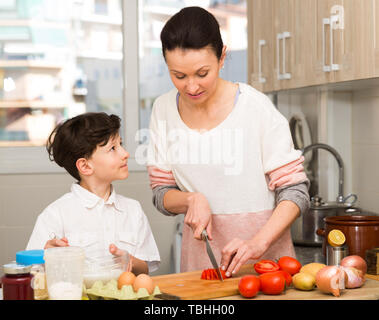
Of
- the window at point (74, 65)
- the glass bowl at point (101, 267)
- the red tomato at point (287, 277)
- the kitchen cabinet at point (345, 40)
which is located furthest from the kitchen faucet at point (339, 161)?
the glass bowl at point (101, 267)

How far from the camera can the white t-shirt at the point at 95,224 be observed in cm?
A: 168

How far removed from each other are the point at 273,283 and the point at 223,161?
1.54 feet

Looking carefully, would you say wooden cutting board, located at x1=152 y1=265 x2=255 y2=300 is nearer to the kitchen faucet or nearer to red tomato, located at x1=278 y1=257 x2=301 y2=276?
red tomato, located at x1=278 y1=257 x2=301 y2=276

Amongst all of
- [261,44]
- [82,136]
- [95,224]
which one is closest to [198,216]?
[95,224]

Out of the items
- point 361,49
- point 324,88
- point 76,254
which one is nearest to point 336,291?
point 76,254

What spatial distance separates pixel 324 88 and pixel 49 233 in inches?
53.9

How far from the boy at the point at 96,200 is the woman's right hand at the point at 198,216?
0.24 m

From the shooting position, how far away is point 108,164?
1.74 meters

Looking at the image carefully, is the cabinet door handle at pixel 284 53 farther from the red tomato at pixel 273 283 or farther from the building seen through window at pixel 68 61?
the red tomato at pixel 273 283

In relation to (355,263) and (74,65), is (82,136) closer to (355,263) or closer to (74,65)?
(355,263)

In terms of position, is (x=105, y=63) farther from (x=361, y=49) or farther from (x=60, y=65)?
(x=361, y=49)

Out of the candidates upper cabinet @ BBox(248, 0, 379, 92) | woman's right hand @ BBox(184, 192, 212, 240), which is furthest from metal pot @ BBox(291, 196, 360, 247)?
woman's right hand @ BBox(184, 192, 212, 240)

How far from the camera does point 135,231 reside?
178 centimetres
